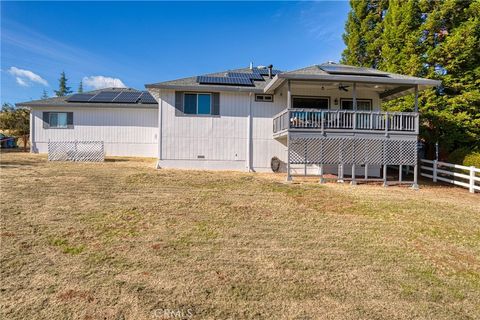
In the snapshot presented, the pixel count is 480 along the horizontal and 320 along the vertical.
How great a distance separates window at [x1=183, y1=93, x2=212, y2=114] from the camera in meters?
13.1

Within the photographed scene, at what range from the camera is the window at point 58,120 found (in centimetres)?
1795

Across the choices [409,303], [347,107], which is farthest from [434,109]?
[409,303]

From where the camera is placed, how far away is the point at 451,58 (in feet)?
46.1

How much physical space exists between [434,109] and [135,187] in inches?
593

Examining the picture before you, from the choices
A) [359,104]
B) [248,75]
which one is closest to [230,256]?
[359,104]

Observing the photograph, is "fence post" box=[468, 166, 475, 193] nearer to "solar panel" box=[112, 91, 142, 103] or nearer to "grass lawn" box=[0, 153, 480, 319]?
"grass lawn" box=[0, 153, 480, 319]

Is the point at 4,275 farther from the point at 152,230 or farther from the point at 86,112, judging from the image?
the point at 86,112

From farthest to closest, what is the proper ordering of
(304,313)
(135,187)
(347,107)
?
(347,107)
(135,187)
(304,313)

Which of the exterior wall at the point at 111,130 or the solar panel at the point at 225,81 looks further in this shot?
the exterior wall at the point at 111,130

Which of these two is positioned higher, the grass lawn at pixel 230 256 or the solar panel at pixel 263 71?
the solar panel at pixel 263 71

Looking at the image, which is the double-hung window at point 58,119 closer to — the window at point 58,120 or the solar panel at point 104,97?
the window at point 58,120

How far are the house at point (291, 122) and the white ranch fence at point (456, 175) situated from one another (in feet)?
6.59

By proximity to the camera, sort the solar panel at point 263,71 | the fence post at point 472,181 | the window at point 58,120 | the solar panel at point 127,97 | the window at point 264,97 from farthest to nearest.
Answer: the solar panel at point 127,97, the window at point 58,120, the solar panel at point 263,71, the window at point 264,97, the fence post at point 472,181

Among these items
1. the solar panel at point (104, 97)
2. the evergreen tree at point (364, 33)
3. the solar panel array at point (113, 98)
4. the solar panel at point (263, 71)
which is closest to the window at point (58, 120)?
the solar panel array at point (113, 98)
